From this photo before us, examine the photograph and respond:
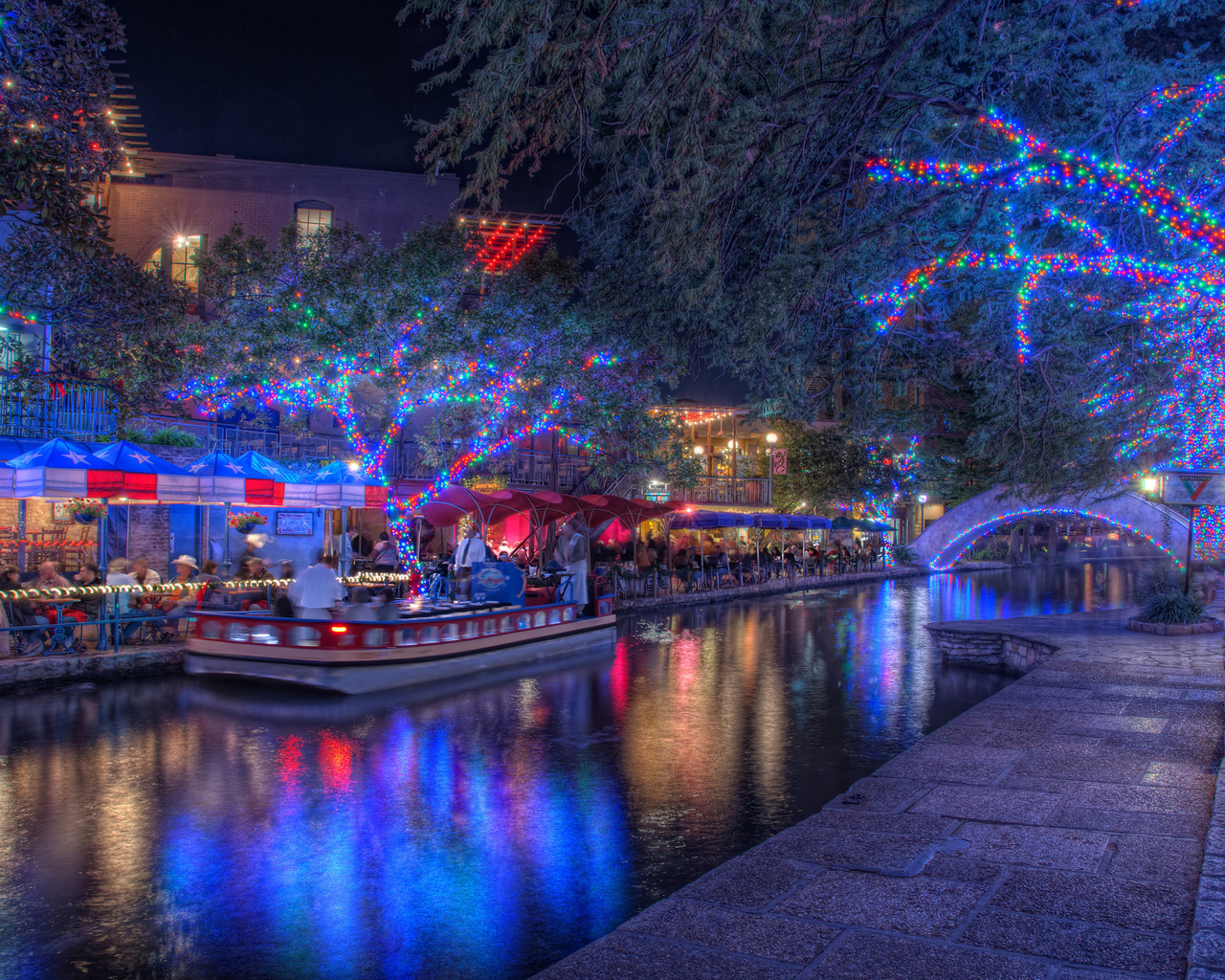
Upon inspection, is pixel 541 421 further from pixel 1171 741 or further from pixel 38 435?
pixel 1171 741

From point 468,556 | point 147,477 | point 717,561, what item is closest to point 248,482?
point 147,477

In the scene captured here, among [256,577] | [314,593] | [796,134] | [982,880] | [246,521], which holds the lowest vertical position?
[982,880]

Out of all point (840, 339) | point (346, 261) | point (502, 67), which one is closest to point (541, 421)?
point (346, 261)

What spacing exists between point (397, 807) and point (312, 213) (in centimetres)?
2667

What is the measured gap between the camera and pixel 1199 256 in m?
12.2

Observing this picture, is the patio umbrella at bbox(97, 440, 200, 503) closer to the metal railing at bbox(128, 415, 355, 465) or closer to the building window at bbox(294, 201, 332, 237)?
the metal railing at bbox(128, 415, 355, 465)

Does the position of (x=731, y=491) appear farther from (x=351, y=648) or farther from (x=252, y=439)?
(x=351, y=648)

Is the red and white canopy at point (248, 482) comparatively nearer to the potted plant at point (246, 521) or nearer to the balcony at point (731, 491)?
the potted plant at point (246, 521)

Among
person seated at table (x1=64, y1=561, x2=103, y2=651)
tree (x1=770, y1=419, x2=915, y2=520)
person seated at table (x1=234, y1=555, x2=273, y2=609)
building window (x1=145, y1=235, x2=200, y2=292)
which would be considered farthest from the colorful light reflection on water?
tree (x1=770, y1=419, x2=915, y2=520)

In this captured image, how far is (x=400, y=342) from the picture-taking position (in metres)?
19.0

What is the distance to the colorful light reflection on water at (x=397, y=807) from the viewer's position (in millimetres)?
4688

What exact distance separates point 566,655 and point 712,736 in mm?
7035

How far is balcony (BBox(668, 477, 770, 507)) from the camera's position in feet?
133

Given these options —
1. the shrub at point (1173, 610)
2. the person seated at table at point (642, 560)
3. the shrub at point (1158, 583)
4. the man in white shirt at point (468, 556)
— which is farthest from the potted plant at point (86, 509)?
the shrub at point (1158, 583)
